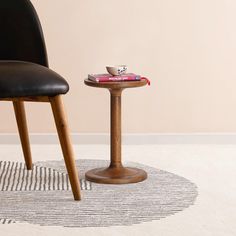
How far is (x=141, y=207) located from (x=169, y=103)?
4.14 ft

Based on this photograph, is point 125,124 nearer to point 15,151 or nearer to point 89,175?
point 15,151

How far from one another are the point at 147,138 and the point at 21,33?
42.8 inches

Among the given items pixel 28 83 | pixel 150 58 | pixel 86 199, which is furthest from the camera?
pixel 150 58

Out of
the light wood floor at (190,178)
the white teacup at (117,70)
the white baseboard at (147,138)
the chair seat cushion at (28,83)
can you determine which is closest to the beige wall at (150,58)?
the white baseboard at (147,138)

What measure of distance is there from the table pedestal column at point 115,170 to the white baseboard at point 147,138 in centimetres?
71

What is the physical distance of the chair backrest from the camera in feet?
7.63

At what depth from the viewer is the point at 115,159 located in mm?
2463

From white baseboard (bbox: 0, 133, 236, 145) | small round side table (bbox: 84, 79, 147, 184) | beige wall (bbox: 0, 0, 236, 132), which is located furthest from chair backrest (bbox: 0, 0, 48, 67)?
white baseboard (bbox: 0, 133, 236, 145)

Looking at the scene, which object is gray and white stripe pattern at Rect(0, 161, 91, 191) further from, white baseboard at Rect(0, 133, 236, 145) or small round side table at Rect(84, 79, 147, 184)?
white baseboard at Rect(0, 133, 236, 145)

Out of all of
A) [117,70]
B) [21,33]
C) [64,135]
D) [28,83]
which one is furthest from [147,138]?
[28,83]

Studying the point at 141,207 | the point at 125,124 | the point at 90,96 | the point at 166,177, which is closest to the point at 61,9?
the point at 90,96

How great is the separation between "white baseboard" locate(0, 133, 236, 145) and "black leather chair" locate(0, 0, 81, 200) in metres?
0.62

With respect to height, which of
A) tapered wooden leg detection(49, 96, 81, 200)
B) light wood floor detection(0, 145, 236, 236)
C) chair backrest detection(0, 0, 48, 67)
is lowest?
light wood floor detection(0, 145, 236, 236)

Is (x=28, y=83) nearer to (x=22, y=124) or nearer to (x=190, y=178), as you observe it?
(x=22, y=124)
